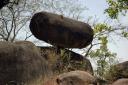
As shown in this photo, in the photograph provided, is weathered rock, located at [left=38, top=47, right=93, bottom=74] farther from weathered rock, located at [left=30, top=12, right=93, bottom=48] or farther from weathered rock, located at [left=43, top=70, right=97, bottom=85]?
weathered rock, located at [left=43, top=70, right=97, bottom=85]

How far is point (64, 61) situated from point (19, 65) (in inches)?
154

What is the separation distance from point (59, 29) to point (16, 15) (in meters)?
11.2

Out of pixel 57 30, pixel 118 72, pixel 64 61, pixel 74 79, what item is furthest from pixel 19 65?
pixel 118 72

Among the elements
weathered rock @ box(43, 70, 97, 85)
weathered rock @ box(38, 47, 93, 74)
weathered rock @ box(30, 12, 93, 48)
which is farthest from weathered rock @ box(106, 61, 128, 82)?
weathered rock @ box(43, 70, 97, 85)

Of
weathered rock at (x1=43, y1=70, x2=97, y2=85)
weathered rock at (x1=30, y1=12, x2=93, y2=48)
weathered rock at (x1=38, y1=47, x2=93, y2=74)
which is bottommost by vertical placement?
weathered rock at (x1=38, y1=47, x2=93, y2=74)

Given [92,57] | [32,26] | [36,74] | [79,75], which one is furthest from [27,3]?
[79,75]

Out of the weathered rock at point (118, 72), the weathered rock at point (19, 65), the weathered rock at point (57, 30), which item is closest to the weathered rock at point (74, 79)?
the weathered rock at point (19, 65)

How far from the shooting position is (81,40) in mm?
17234

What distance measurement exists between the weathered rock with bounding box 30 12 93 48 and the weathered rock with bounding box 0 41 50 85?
3.45m

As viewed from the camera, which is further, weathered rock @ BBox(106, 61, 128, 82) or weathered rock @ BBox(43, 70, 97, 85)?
weathered rock @ BBox(106, 61, 128, 82)

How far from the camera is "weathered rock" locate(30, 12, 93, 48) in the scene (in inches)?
650

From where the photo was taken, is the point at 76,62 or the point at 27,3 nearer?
the point at 76,62

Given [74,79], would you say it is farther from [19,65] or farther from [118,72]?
[118,72]

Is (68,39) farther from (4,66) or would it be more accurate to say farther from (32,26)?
(4,66)
